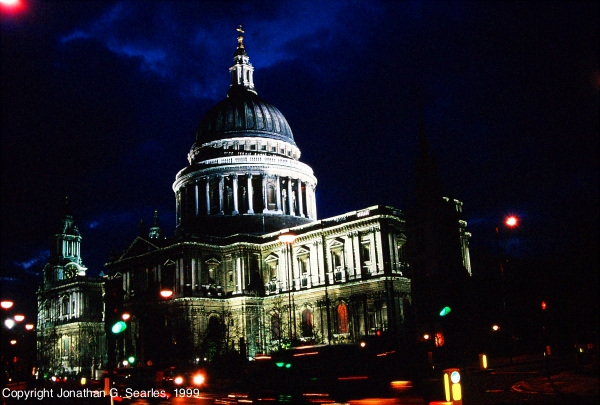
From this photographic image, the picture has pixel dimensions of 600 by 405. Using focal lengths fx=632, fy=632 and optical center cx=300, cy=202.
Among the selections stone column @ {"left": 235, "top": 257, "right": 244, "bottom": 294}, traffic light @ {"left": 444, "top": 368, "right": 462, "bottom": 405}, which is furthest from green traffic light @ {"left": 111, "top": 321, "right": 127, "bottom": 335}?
stone column @ {"left": 235, "top": 257, "right": 244, "bottom": 294}

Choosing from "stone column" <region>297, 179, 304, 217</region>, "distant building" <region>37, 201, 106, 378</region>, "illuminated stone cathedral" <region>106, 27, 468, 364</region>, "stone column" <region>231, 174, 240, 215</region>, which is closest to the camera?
"illuminated stone cathedral" <region>106, 27, 468, 364</region>

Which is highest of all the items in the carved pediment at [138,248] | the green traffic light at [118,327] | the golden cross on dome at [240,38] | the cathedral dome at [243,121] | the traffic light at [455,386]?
the golden cross on dome at [240,38]

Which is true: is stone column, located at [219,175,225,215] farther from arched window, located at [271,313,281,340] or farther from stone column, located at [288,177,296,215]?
arched window, located at [271,313,281,340]

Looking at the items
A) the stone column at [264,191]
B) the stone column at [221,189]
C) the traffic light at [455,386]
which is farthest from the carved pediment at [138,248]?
the traffic light at [455,386]

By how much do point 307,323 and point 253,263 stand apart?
1114 centimetres

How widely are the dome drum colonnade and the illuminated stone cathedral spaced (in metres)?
0.17

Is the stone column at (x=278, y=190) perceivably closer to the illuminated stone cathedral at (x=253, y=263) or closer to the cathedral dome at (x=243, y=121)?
the illuminated stone cathedral at (x=253, y=263)

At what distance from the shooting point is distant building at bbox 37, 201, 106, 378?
9688cm

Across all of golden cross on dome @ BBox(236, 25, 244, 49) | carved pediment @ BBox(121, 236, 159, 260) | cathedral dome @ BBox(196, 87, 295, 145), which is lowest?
carved pediment @ BBox(121, 236, 159, 260)

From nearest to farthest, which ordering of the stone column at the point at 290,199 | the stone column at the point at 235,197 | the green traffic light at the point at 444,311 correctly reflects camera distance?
1. the green traffic light at the point at 444,311
2. the stone column at the point at 235,197
3. the stone column at the point at 290,199

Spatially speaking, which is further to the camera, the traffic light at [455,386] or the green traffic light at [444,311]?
the green traffic light at [444,311]

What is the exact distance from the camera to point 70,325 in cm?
9950

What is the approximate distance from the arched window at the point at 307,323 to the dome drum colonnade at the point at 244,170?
18.4 meters

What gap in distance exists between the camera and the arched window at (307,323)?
7100cm
